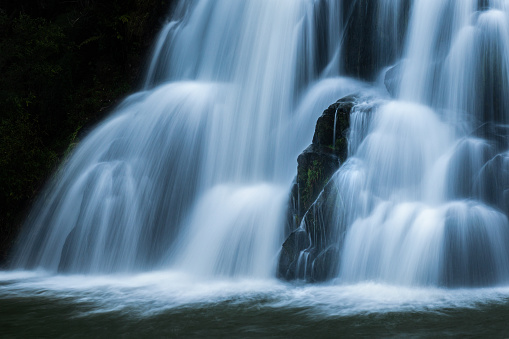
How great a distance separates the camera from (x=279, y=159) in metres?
11.1

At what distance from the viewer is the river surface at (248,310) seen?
5.91 m

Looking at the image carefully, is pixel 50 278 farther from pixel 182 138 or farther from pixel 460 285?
pixel 460 285

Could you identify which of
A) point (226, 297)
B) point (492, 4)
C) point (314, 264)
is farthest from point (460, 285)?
point (492, 4)

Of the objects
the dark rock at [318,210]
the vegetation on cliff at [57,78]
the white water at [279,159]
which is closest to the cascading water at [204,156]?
the white water at [279,159]

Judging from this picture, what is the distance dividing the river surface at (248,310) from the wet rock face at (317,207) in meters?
0.34

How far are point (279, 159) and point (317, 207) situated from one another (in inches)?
106

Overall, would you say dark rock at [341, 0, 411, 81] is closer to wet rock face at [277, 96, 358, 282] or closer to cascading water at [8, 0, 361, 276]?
cascading water at [8, 0, 361, 276]

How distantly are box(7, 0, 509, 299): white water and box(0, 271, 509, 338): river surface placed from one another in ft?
1.83

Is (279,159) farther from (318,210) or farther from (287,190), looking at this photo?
(318,210)

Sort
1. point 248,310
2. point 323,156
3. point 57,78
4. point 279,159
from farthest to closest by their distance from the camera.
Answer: point 57,78, point 279,159, point 323,156, point 248,310

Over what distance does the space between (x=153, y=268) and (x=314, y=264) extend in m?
3.02

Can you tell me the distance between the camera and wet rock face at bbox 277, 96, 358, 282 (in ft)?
27.2

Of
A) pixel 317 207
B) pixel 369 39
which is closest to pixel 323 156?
pixel 317 207

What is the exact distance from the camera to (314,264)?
8.25m
